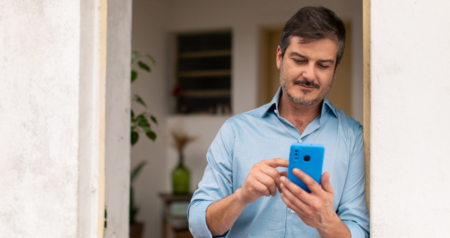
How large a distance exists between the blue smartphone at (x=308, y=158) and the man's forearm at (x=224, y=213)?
221mm

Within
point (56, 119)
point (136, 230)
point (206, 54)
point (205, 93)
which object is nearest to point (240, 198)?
point (56, 119)

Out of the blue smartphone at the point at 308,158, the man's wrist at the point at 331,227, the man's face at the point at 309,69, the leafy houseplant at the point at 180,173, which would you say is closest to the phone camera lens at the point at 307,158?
the blue smartphone at the point at 308,158

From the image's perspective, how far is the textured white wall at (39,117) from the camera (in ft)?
4.76

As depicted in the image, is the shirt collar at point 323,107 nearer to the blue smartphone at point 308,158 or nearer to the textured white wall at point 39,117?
the blue smartphone at point 308,158

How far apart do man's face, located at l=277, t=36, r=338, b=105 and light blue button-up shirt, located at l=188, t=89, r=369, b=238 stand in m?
0.11

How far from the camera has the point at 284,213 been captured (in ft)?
4.03

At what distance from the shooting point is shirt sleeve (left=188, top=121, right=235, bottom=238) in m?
1.24

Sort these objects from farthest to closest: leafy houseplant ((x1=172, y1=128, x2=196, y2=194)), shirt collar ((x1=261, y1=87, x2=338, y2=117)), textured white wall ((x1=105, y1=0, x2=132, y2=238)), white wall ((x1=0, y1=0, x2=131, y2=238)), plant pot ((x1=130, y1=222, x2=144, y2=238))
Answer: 1. leafy houseplant ((x1=172, y1=128, x2=196, y2=194))
2. plant pot ((x1=130, y1=222, x2=144, y2=238))
3. textured white wall ((x1=105, y1=0, x2=132, y2=238))
4. white wall ((x1=0, y1=0, x2=131, y2=238))
5. shirt collar ((x1=261, y1=87, x2=338, y2=117))

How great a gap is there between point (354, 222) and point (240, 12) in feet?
11.1

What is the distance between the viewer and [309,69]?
1189 millimetres

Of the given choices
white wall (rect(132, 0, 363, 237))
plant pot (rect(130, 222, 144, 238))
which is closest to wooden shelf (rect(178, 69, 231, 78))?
white wall (rect(132, 0, 363, 237))

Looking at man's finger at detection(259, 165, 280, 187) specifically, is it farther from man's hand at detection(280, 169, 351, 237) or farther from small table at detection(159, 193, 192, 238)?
small table at detection(159, 193, 192, 238)
